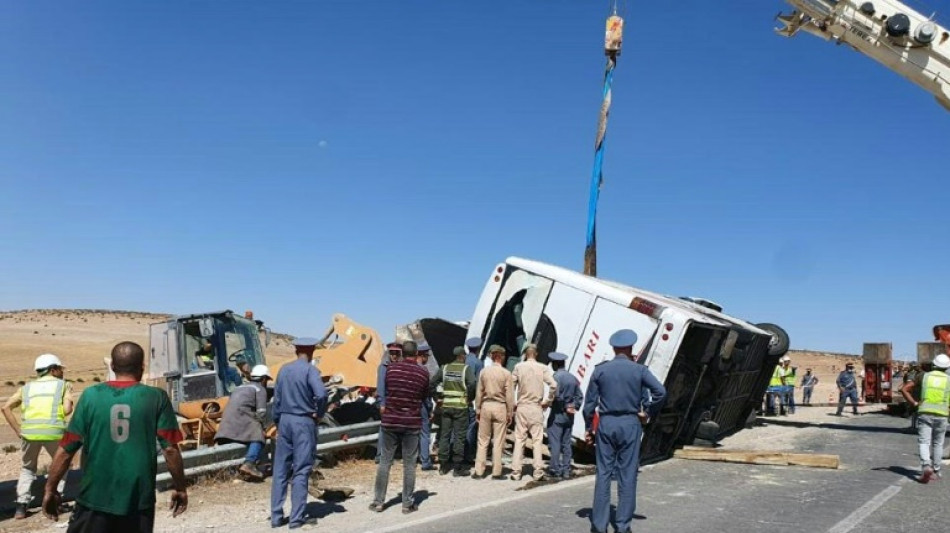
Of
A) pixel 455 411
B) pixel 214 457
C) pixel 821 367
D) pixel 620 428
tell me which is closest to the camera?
pixel 620 428

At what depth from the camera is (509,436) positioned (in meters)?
10.8

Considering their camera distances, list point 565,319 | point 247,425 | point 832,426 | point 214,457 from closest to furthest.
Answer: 1. point 214,457
2. point 247,425
3. point 565,319
4. point 832,426

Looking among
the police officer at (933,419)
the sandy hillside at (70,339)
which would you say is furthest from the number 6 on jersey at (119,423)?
the sandy hillside at (70,339)

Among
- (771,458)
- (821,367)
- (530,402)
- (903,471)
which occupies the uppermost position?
(530,402)

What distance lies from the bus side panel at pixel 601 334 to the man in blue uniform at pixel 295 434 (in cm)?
439

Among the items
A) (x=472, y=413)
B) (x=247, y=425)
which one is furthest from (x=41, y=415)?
(x=472, y=413)

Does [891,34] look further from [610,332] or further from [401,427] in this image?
[401,427]

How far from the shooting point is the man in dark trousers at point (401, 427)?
7.55m

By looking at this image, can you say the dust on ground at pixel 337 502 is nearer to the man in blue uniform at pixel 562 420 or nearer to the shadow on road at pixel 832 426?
the man in blue uniform at pixel 562 420

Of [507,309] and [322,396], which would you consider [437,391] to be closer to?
[507,309]

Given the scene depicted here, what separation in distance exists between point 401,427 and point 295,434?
112cm

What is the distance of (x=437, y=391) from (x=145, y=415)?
6.41 metres

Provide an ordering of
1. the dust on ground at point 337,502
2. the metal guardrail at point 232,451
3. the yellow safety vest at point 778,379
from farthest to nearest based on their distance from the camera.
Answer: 1. the yellow safety vest at point 778,379
2. the metal guardrail at point 232,451
3. the dust on ground at point 337,502

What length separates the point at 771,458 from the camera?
10.7 m
